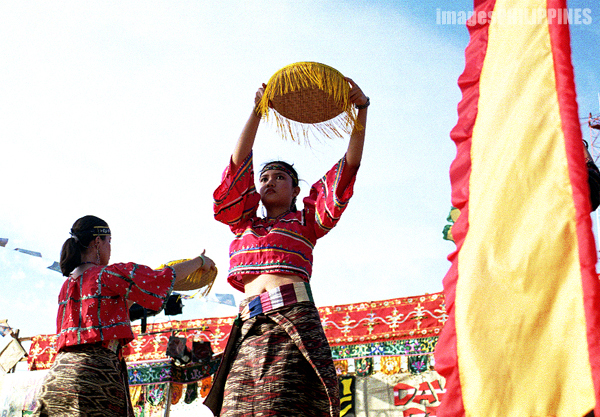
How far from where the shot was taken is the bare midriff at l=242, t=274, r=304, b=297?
2.82 meters

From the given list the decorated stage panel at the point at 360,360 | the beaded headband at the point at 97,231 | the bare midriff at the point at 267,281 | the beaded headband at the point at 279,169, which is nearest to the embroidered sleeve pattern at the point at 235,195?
the beaded headband at the point at 279,169

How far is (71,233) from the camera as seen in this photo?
3531 mm

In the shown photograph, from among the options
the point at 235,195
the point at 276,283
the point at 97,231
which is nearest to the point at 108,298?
the point at 97,231

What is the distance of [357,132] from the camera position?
2943mm

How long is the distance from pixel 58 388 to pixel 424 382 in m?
3.51

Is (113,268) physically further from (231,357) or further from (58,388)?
(231,357)

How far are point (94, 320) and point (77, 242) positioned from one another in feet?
1.76

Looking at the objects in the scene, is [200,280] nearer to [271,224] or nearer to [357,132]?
[271,224]

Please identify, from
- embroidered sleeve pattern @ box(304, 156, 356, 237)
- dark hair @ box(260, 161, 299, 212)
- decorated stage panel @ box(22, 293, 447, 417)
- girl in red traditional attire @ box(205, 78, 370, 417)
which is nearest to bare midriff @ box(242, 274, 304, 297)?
girl in red traditional attire @ box(205, 78, 370, 417)

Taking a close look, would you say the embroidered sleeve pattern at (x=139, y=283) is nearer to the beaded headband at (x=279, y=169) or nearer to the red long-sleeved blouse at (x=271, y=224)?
the red long-sleeved blouse at (x=271, y=224)

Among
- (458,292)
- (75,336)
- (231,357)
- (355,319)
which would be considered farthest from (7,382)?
(458,292)

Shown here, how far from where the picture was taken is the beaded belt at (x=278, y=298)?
2742 millimetres

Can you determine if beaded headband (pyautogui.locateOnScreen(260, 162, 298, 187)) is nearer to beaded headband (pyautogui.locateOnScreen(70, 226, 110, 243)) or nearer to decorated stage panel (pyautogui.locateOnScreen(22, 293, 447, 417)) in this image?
beaded headband (pyautogui.locateOnScreen(70, 226, 110, 243))

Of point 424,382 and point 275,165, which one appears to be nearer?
point 275,165
